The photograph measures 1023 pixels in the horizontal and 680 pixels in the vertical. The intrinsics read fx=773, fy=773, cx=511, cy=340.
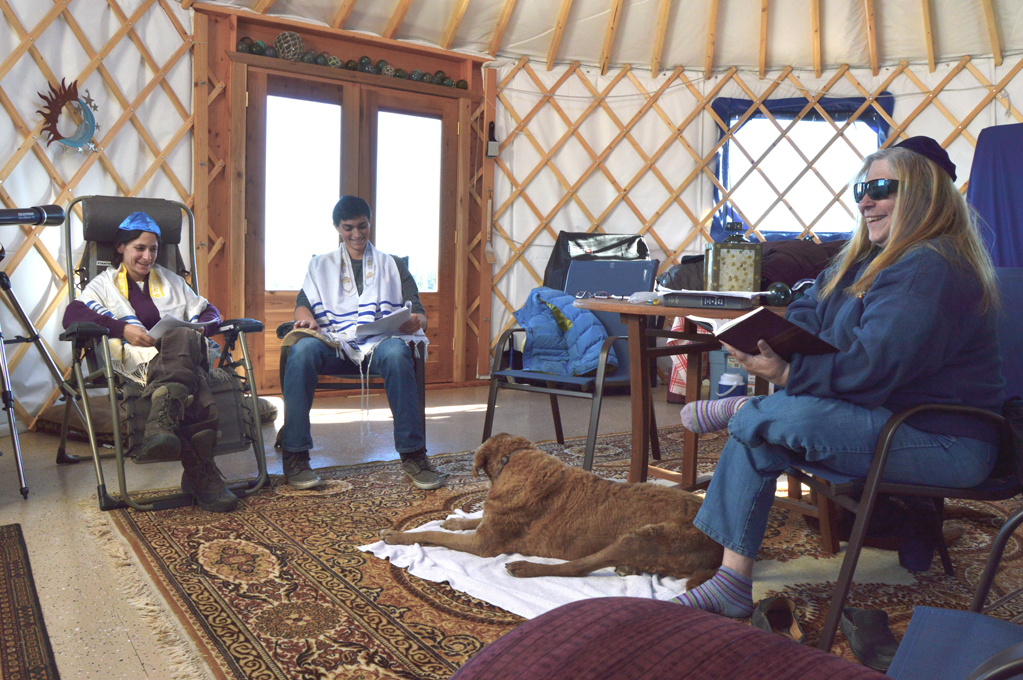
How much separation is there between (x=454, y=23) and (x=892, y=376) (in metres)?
3.67

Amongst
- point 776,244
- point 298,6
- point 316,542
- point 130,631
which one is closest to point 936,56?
point 776,244

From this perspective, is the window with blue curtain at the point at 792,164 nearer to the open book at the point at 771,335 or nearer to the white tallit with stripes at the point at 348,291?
the white tallit with stripes at the point at 348,291

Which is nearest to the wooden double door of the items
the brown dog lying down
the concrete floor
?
the concrete floor

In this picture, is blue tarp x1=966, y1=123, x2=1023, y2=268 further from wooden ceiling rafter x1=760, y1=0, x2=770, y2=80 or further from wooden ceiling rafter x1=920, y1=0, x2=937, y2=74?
wooden ceiling rafter x1=760, y1=0, x2=770, y2=80

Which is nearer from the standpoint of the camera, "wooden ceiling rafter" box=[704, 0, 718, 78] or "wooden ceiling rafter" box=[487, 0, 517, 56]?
"wooden ceiling rafter" box=[487, 0, 517, 56]

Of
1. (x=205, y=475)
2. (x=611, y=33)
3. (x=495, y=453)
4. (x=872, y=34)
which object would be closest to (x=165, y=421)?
(x=205, y=475)

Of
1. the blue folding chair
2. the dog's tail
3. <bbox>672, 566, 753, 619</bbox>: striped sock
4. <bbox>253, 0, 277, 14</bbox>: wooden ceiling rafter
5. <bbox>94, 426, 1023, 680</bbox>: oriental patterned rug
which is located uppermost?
<bbox>253, 0, 277, 14</bbox>: wooden ceiling rafter

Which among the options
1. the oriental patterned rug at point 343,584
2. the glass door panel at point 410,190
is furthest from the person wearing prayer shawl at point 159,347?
the glass door panel at point 410,190

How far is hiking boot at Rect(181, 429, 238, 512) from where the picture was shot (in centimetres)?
204

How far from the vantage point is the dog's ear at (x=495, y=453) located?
171cm

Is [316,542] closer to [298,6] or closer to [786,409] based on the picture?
[786,409]

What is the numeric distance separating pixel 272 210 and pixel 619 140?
2.15 meters

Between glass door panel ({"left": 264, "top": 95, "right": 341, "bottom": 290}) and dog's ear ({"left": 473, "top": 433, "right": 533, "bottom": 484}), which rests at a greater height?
glass door panel ({"left": 264, "top": 95, "right": 341, "bottom": 290})

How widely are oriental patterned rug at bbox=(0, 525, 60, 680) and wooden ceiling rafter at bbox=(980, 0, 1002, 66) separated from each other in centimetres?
509
